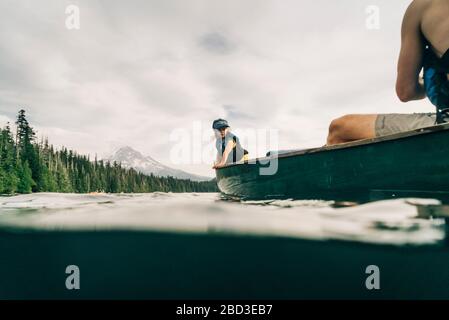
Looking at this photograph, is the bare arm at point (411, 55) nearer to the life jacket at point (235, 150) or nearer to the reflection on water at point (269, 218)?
the reflection on water at point (269, 218)

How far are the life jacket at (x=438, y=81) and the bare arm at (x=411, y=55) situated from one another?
11cm

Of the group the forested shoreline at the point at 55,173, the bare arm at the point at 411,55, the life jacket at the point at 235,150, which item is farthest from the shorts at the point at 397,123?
the forested shoreline at the point at 55,173

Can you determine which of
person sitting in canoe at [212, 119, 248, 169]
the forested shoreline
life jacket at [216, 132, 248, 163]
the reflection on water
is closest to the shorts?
the reflection on water

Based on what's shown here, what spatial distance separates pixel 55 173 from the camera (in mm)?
61031

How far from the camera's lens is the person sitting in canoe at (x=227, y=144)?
32.0 ft

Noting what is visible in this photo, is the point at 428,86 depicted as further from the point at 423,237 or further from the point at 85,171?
the point at 85,171

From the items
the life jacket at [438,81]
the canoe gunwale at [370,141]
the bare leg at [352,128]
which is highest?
the life jacket at [438,81]

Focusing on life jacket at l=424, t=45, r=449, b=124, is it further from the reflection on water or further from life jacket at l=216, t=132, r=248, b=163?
life jacket at l=216, t=132, r=248, b=163

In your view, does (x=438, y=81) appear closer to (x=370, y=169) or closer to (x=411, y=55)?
(x=411, y=55)

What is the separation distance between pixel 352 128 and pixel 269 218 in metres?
1.84

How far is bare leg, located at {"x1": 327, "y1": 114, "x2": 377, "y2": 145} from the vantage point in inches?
145

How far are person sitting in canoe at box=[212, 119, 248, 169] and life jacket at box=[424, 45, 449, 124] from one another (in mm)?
6896

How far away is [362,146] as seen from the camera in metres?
3.30
